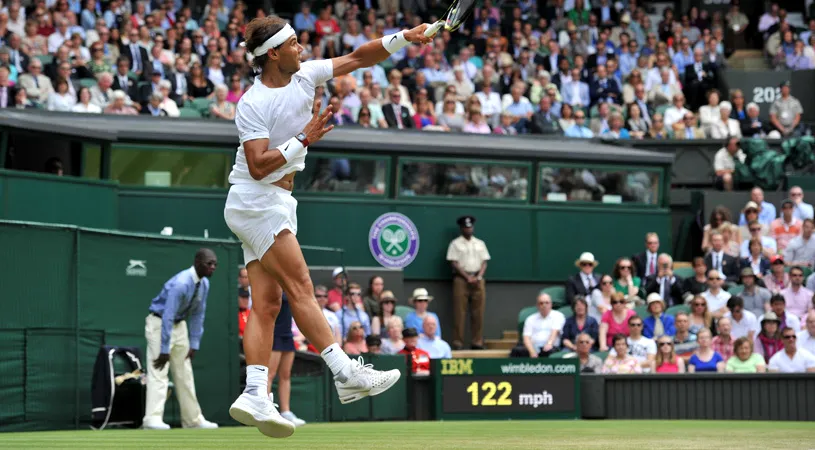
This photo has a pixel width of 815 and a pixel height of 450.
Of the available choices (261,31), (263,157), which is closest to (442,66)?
(261,31)

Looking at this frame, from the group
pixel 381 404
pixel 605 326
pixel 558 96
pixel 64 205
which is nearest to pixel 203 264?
pixel 381 404

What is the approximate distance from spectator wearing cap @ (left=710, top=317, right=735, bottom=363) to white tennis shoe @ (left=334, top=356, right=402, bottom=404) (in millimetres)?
10640

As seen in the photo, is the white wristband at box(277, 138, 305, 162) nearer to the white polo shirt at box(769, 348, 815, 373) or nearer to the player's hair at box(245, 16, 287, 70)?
the player's hair at box(245, 16, 287, 70)

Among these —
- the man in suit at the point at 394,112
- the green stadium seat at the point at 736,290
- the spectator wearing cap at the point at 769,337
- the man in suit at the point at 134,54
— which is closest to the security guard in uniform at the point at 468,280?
the man in suit at the point at 394,112

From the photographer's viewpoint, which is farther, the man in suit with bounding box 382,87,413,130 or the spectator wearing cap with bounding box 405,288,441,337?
the man in suit with bounding box 382,87,413,130

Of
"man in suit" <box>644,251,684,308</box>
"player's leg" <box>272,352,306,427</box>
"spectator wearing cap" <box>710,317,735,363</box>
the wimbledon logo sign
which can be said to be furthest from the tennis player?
the wimbledon logo sign

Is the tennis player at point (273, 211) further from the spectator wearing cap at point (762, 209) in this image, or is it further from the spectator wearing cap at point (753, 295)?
the spectator wearing cap at point (762, 209)

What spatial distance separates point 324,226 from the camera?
70.3ft

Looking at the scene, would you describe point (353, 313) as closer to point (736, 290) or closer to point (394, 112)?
point (736, 290)

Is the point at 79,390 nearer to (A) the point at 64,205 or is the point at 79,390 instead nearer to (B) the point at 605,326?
(A) the point at 64,205

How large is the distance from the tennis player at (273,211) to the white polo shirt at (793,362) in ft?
34.4

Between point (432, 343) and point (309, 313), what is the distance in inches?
415

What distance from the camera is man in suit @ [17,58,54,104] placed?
2000cm

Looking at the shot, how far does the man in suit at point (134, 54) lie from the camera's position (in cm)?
2169
